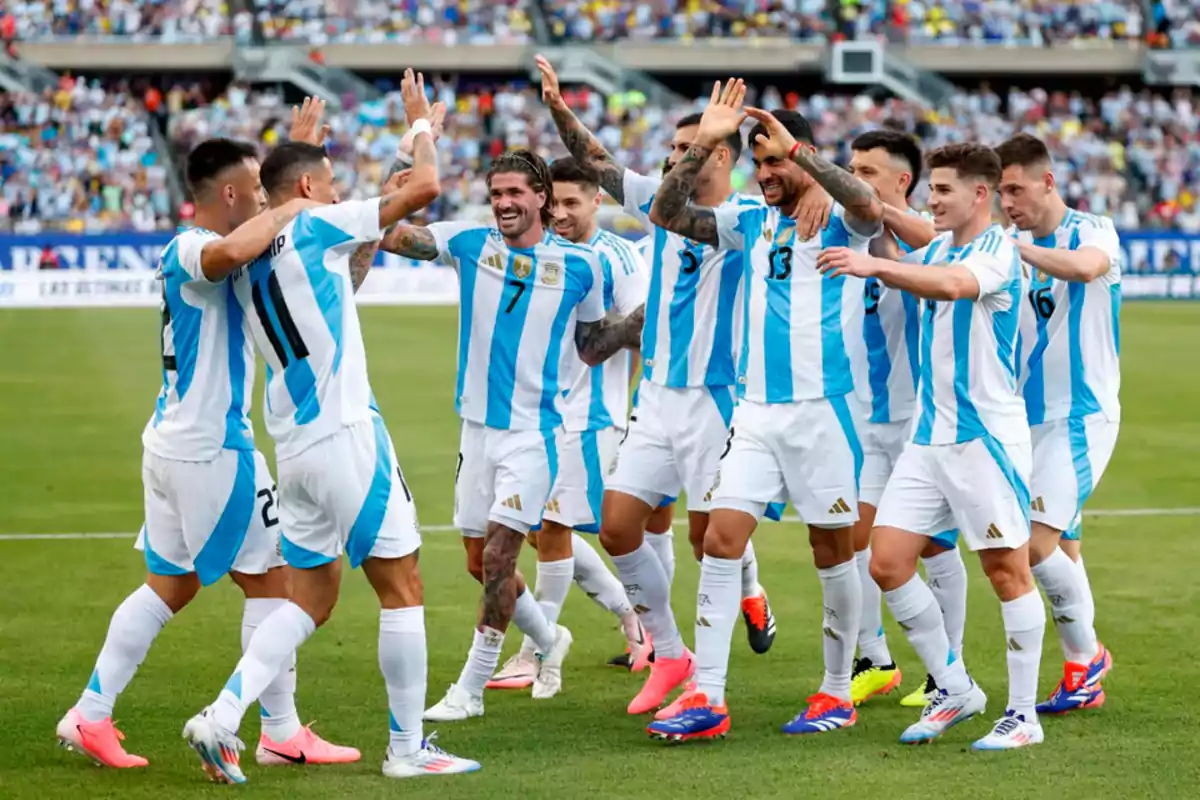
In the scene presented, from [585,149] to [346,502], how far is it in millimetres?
2331

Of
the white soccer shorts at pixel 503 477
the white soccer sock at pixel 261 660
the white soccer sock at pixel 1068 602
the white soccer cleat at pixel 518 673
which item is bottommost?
the white soccer cleat at pixel 518 673

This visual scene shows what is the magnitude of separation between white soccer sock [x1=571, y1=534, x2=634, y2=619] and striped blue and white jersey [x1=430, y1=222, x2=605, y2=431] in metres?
1.02

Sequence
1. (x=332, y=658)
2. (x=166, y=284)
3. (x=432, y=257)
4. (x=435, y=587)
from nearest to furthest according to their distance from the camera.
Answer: (x=166, y=284) → (x=432, y=257) → (x=332, y=658) → (x=435, y=587)

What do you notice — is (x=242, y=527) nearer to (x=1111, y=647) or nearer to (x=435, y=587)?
(x=435, y=587)

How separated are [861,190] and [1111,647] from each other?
9.60 feet

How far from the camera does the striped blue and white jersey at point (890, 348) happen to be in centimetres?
752

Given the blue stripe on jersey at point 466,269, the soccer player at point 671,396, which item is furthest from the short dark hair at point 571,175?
the blue stripe on jersey at point 466,269

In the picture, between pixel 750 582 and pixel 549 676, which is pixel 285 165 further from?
pixel 750 582

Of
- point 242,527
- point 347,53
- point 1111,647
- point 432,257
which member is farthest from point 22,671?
point 347,53

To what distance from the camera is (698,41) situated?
1656 inches

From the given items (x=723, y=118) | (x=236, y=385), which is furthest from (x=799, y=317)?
(x=236, y=385)

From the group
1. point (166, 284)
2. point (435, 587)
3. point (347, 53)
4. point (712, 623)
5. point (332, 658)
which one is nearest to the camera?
point (166, 284)

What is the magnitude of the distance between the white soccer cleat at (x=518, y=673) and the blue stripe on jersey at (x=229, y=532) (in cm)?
186

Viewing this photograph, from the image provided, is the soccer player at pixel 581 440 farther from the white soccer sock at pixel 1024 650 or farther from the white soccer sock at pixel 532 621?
the white soccer sock at pixel 1024 650
